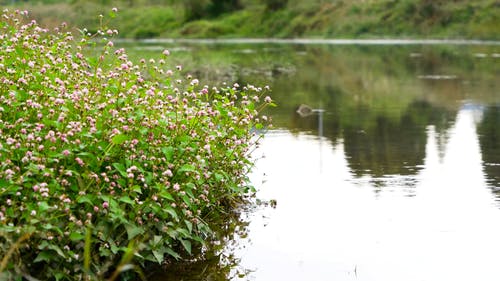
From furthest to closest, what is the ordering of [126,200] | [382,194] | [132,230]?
[382,194]
[132,230]
[126,200]

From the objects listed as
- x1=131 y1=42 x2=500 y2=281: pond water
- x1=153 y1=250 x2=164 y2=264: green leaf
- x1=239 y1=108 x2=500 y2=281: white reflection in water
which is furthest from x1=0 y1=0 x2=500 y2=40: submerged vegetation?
x1=153 y1=250 x2=164 y2=264: green leaf

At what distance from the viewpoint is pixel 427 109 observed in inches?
977

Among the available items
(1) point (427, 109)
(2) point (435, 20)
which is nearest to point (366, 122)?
(1) point (427, 109)

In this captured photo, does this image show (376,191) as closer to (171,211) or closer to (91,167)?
(171,211)

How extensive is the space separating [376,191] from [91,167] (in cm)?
578

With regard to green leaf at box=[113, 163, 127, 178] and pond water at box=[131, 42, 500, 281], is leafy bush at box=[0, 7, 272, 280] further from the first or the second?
pond water at box=[131, 42, 500, 281]

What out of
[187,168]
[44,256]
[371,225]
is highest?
[187,168]

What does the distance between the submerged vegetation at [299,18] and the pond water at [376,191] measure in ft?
146

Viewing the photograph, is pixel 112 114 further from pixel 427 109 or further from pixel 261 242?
pixel 427 109

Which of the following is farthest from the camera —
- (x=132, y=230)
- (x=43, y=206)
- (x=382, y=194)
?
(x=382, y=194)

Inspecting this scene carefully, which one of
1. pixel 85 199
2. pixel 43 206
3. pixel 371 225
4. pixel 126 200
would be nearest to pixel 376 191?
pixel 371 225

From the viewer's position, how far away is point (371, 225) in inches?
435

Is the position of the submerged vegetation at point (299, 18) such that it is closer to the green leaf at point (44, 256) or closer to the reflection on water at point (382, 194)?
the reflection on water at point (382, 194)

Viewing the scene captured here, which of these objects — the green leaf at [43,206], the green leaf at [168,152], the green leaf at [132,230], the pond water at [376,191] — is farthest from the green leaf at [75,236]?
the pond water at [376,191]
